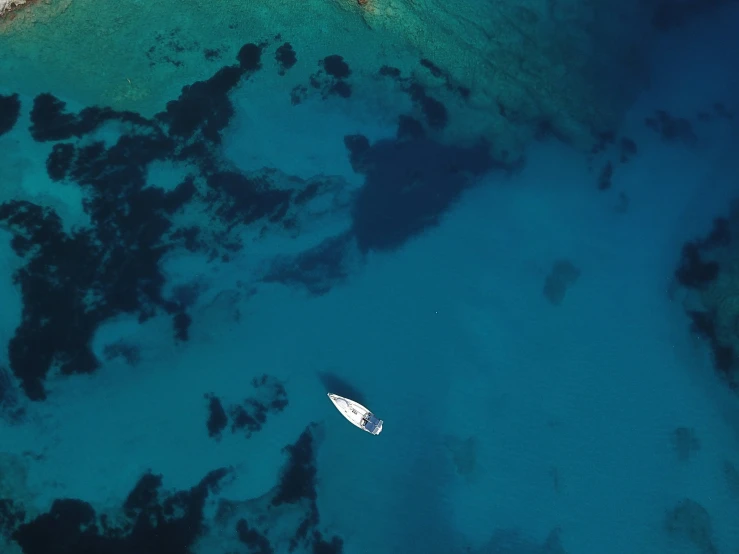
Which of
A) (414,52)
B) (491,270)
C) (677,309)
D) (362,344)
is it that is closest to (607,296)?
(677,309)

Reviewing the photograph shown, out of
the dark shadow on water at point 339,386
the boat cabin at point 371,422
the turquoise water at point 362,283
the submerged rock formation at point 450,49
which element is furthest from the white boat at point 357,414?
the submerged rock formation at point 450,49

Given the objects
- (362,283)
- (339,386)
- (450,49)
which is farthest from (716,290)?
(339,386)

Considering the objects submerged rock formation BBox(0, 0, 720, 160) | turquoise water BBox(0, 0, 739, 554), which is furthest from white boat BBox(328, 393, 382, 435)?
submerged rock formation BBox(0, 0, 720, 160)

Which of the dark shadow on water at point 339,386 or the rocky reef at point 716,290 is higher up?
the rocky reef at point 716,290

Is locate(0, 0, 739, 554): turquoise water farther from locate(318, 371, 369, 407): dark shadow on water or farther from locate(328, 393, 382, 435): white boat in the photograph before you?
locate(328, 393, 382, 435): white boat

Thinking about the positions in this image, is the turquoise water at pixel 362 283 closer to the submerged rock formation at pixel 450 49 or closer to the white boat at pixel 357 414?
the submerged rock formation at pixel 450 49

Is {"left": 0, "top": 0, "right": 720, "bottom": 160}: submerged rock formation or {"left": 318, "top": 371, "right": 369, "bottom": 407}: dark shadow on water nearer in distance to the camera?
{"left": 318, "top": 371, "right": 369, "bottom": 407}: dark shadow on water
